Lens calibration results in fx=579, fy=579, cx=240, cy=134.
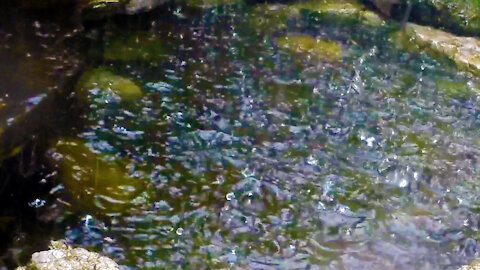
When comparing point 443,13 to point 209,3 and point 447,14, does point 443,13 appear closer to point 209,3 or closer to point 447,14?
point 447,14

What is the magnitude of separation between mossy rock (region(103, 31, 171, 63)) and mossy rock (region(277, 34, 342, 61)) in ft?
8.49

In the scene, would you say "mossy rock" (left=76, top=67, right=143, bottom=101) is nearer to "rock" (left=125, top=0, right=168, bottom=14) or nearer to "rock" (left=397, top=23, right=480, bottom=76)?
"rock" (left=125, top=0, right=168, bottom=14)

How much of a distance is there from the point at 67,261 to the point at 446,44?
34.9 feet

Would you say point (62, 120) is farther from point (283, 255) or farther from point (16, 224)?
point (283, 255)

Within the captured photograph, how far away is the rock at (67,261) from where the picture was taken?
4816mm

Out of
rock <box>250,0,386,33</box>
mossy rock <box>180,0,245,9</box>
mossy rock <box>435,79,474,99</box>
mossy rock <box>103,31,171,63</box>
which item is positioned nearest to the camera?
mossy rock <box>103,31,171,63</box>

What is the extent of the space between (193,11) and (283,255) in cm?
822

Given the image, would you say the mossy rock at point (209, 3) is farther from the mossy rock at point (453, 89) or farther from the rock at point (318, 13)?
the mossy rock at point (453, 89)

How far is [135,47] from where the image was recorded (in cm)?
1035

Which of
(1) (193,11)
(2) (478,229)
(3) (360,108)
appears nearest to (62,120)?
(3) (360,108)

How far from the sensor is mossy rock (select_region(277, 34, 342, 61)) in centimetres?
1155

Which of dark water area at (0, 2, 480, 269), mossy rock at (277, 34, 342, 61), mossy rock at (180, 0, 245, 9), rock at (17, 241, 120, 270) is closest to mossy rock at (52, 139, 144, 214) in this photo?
dark water area at (0, 2, 480, 269)

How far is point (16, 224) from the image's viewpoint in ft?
19.0

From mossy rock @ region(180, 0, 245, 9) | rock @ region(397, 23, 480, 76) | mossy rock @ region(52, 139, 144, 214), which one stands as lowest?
mossy rock @ region(52, 139, 144, 214)
